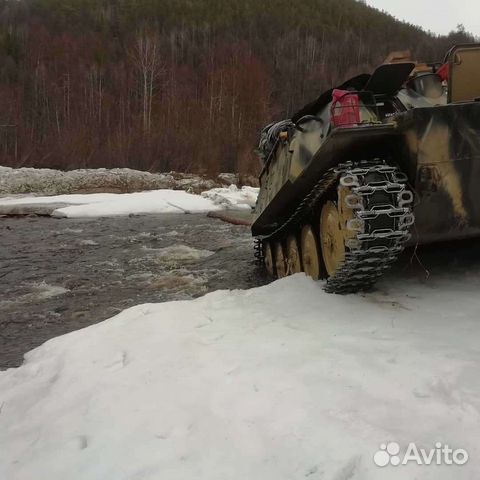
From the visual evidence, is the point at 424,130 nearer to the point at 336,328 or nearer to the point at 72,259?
the point at 336,328

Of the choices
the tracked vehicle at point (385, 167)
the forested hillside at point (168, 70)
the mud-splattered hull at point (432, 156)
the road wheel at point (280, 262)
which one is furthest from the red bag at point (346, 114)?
the forested hillside at point (168, 70)

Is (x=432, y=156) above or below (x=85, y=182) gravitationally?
above

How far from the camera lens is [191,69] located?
2279 inches

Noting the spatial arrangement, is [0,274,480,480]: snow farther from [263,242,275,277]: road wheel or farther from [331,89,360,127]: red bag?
[263,242,275,277]: road wheel

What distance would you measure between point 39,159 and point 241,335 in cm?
3123

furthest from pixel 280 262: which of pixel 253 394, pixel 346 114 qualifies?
pixel 253 394

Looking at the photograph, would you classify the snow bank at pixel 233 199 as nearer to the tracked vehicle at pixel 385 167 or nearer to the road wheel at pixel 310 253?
the road wheel at pixel 310 253

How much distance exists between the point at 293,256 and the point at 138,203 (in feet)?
44.9

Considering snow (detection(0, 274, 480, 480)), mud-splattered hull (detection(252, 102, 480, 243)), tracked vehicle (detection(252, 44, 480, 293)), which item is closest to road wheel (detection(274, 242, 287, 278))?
tracked vehicle (detection(252, 44, 480, 293))

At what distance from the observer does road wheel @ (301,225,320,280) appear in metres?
6.00

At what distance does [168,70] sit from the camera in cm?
5553

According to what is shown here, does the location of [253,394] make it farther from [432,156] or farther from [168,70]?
[168,70]

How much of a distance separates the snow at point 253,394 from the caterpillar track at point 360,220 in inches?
11.7

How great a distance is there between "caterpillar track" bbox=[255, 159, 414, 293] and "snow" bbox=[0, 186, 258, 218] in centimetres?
1291
